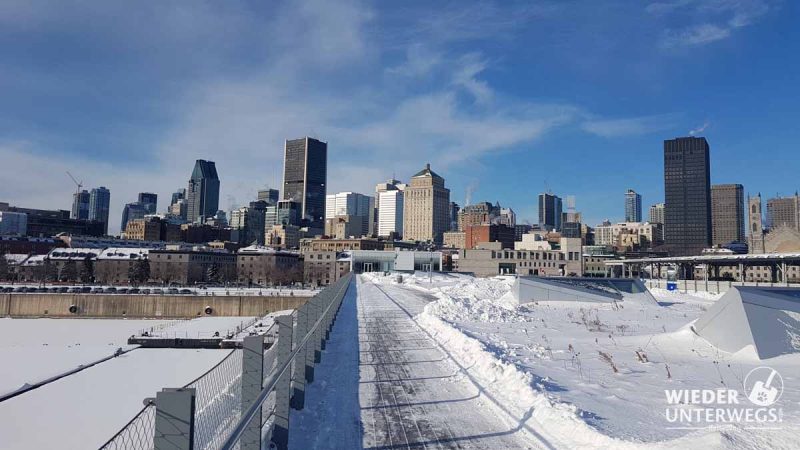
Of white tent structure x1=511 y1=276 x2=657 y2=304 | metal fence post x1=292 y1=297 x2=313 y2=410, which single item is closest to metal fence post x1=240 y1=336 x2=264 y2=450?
metal fence post x1=292 y1=297 x2=313 y2=410

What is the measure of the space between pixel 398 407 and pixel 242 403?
4130mm

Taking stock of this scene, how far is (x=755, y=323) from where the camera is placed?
54.1 ft

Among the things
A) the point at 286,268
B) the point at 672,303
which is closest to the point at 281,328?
the point at 672,303

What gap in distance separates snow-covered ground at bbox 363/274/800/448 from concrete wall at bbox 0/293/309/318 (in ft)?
207

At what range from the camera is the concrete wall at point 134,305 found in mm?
83500

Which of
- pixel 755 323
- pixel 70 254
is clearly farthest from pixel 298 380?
pixel 70 254

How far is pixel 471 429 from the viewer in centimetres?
924

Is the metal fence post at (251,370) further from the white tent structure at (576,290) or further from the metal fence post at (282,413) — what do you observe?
the white tent structure at (576,290)

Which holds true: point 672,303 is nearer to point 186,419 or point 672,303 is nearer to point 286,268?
point 186,419

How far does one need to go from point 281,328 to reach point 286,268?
134m

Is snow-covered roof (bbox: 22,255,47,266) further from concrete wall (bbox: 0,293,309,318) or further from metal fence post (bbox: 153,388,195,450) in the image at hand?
metal fence post (bbox: 153,388,195,450)

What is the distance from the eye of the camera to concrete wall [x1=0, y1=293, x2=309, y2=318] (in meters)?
83.5

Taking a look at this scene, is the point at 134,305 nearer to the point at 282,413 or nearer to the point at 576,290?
the point at 576,290

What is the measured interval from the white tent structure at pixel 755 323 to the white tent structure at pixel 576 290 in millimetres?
16642
